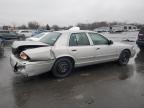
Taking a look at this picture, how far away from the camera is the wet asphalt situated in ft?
11.6

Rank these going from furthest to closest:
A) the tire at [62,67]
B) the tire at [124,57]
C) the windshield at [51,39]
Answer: the tire at [124,57], the windshield at [51,39], the tire at [62,67]

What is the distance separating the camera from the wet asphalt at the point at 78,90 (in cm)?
353

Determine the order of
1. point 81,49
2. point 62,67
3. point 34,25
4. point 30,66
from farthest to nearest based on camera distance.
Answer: point 34,25 → point 81,49 → point 62,67 → point 30,66

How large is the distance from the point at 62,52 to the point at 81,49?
0.72 metres

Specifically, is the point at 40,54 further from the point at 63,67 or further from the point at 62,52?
the point at 63,67

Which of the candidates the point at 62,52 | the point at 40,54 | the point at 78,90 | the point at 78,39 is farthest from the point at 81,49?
the point at 78,90

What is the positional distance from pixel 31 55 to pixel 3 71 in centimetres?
225

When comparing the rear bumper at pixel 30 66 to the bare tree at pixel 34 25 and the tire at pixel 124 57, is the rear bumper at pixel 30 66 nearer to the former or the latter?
the tire at pixel 124 57

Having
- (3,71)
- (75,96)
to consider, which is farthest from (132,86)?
(3,71)

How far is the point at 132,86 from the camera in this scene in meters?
4.42

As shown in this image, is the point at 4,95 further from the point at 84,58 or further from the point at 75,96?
the point at 84,58

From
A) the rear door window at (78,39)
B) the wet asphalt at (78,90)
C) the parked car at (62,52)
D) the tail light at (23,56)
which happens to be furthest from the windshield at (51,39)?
the wet asphalt at (78,90)

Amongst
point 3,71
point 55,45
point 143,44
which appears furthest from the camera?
point 143,44

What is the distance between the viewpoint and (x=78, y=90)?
423 cm
